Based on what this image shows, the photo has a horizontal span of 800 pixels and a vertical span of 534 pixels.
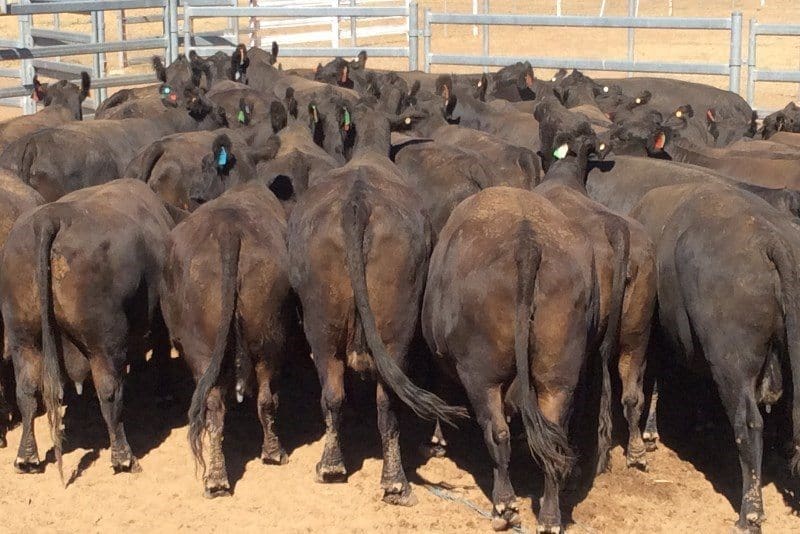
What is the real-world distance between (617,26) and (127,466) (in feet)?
33.9

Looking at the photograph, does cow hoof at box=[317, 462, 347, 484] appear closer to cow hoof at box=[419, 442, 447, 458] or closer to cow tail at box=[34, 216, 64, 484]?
cow hoof at box=[419, 442, 447, 458]

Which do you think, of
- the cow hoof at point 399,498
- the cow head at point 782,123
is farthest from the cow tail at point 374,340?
the cow head at point 782,123

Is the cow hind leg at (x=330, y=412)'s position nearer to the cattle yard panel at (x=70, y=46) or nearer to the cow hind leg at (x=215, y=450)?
the cow hind leg at (x=215, y=450)

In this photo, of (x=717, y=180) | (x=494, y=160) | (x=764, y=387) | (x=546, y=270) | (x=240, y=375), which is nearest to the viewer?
(x=546, y=270)

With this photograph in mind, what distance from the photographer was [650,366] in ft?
24.8

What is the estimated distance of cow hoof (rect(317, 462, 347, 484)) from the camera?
676cm

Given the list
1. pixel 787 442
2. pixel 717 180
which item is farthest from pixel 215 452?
pixel 717 180

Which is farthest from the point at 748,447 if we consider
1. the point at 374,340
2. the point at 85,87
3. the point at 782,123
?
the point at 85,87

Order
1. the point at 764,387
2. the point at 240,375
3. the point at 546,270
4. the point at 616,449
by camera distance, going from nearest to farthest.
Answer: the point at 546,270 < the point at 764,387 < the point at 240,375 < the point at 616,449

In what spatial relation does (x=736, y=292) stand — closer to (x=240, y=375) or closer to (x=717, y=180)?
(x=717, y=180)

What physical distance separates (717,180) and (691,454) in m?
1.96

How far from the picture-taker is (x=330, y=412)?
6715mm

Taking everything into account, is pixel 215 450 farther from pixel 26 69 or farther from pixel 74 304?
pixel 26 69

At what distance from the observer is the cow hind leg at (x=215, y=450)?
660cm
